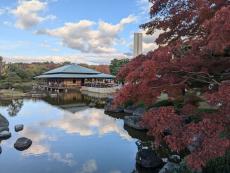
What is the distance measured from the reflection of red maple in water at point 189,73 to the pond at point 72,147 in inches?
271

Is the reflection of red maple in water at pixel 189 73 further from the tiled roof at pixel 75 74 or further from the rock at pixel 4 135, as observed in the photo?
the tiled roof at pixel 75 74

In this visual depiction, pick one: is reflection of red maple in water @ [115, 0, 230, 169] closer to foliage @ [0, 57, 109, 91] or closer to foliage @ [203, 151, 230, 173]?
foliage @ [203, 151, 230, 173]

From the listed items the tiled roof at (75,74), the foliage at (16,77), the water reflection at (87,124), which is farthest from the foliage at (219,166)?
the foliage at (16,77)

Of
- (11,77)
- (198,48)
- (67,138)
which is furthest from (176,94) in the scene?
(11,77)

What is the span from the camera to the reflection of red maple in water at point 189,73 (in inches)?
170

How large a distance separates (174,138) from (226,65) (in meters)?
2.62

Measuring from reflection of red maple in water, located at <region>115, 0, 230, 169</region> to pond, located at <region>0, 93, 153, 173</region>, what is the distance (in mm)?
6876

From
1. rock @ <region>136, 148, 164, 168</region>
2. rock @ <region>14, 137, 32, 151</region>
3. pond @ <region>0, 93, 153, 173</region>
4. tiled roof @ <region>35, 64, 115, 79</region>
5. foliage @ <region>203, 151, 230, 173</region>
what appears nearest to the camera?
foliage @ <region>203, 151, 230, 173</region>

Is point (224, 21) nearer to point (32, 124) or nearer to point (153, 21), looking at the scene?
point (153, 21)

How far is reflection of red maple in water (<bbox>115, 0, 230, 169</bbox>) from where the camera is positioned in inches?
170

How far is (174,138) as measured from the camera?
4586 mm

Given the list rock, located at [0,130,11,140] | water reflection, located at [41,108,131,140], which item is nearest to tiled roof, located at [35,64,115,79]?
water reflection, located at [41,108,131,140]

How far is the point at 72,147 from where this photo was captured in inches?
610

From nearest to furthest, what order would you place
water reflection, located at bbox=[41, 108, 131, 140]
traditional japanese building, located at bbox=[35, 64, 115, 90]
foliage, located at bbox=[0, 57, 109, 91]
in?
water reflection, located at bbox=[41, 108, 131, 140] < traditional japanese building, located at bbox=[35, 64, 115, 90] < foliage, located at bbox=[0, 57, 109, 91]
